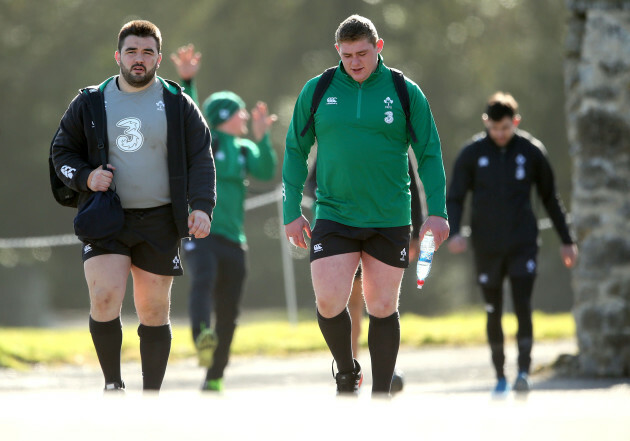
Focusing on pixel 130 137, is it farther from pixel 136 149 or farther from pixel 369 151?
pixel 369 151

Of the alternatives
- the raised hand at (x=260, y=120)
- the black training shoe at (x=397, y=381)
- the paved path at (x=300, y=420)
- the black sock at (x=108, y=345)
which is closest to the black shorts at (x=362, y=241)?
the black sock at (x=108, y=345)

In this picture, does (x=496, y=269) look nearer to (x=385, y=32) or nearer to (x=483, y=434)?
(x=483, y=434)

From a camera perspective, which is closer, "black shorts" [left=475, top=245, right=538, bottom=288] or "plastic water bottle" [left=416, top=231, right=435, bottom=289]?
"plastic water bottle" [left=416, top=231, right=435, bottom=289]

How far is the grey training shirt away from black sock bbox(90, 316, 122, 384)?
0.62 meters

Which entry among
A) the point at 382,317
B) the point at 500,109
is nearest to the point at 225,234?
the point at 500,109

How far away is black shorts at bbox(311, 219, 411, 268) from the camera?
22.1 ft

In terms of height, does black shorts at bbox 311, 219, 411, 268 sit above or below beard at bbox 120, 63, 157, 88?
below

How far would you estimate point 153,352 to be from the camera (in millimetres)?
6742

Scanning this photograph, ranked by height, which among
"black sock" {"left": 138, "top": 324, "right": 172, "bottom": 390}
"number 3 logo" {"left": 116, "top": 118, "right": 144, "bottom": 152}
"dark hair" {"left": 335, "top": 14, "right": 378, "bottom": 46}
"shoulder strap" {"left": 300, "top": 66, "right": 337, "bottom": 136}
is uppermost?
"dark hair" {"left": 335, "top": 14, "right": 378, "bottom": 46}

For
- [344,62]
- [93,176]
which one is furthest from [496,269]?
[93,176]

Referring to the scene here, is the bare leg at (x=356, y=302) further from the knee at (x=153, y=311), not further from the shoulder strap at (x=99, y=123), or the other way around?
the shoulder strap at (x=99, y=123)

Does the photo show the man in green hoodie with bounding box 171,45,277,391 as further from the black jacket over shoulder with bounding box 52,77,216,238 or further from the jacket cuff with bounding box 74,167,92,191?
the jacket cuff with bounding box 74,167,92,191

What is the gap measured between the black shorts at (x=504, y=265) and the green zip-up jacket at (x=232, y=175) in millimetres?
1750

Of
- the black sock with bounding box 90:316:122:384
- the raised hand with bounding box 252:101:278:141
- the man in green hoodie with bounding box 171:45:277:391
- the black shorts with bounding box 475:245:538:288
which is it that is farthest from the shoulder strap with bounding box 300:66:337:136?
the black shorts with bounding box 475:245:538:288
